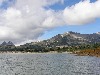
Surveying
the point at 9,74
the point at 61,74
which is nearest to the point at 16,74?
the point at 9,74

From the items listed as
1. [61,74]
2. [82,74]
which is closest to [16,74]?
[61,74]

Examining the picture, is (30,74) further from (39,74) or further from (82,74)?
(82,74)

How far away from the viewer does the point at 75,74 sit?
224 ft

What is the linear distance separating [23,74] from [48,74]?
6.99 metres

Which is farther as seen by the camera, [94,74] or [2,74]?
[2,74]

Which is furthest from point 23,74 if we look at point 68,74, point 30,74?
point 68,74

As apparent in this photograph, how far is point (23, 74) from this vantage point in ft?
229

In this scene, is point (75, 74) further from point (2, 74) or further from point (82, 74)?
point (2, 74)

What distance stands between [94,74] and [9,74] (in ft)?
77.3

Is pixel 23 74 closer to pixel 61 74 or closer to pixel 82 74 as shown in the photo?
pixel 61 74

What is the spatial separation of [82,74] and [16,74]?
719 inches

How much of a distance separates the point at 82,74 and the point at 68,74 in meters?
3.74

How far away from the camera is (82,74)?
6788 cm

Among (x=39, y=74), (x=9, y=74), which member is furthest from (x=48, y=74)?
(x=9, y=74)
